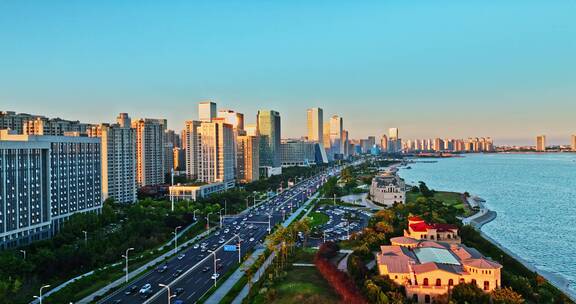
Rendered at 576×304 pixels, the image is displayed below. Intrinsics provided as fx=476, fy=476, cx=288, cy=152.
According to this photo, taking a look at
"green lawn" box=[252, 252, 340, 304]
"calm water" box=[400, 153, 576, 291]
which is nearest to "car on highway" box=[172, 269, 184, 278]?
"green lawn" box=[252, 252, 340, 304]

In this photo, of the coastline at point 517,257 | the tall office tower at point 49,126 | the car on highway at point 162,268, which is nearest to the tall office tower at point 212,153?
the tall office tower at point 49,126

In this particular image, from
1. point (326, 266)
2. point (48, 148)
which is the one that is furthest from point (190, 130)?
point (326, 266)

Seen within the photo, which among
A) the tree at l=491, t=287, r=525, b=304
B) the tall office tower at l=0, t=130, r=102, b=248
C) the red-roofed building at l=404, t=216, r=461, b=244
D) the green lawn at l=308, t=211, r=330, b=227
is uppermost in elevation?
the tall office tower at l=0, t=130, r=102, b=248

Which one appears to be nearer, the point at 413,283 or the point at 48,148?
the point at 413,283

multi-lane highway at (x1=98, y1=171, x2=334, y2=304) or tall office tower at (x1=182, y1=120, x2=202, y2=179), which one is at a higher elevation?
tall office tower at (x1=182, y1=120, x2=202, y2=179)

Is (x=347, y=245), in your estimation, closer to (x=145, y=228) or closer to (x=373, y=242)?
(x=373, y=242)

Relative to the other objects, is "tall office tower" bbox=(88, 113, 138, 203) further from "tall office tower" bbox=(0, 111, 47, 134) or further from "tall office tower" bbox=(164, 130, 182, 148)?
"tall office tower" bbox=(164, 130, 182, 148)

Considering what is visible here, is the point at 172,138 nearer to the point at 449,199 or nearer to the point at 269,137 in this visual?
the point at 269,137
